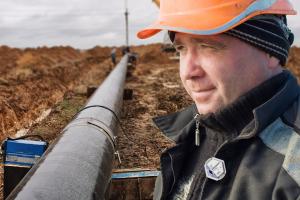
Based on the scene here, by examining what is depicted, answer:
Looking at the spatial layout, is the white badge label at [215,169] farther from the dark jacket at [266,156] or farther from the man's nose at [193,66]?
the man's nose at [193,66]

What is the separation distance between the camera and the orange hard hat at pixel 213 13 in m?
1.68

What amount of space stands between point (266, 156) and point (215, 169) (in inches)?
9.5

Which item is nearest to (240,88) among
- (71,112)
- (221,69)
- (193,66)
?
(221,69)

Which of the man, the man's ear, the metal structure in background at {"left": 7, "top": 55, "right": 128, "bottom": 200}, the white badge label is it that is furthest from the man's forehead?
the metal structure in background at {"left": 7, "top": 55, "right": 128, "bottom": 200}

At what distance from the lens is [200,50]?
1817mm

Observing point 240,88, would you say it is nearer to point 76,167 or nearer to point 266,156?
point 266,156

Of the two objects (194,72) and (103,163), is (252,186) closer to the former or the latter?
(194,72)

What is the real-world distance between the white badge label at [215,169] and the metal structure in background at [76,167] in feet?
3.63

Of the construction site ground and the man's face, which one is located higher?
the man's face

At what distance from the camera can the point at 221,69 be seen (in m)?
1.73

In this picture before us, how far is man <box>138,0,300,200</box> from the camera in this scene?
5.28ft

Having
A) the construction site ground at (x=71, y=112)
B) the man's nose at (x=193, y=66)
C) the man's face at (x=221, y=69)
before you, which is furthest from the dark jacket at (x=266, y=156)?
the construction site ground at (x=71, y=112)

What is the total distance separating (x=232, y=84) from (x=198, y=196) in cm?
52

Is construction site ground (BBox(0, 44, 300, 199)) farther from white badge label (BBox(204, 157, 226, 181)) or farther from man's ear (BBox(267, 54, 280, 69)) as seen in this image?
man's ear (BBox(267, 54, 280, 69))
